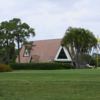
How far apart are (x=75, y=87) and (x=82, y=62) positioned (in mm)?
81353

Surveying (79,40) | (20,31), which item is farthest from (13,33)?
(79,40)

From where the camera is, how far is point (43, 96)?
16344 millimetres

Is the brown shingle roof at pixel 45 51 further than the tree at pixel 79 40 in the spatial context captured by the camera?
Yes

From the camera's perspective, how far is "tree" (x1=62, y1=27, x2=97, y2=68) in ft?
299

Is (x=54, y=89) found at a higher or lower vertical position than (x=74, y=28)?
lower

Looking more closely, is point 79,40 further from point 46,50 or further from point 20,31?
point 46,50

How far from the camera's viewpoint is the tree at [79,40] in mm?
91044

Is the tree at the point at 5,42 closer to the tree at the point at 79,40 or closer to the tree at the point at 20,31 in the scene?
the tree at the point at 20,31

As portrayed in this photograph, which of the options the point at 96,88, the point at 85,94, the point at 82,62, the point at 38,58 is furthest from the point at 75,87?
the point at 38,58

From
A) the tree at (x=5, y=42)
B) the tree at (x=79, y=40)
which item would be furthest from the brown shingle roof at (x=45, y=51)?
the tree at (x=79, y=40)

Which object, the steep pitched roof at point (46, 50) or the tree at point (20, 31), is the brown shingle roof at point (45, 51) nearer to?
the steep pitched roof at point (46, 50)

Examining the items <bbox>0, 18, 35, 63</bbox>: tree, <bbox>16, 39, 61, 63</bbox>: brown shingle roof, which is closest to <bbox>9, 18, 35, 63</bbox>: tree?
<bbox>0, 18, 35, 63</bbox>: tree

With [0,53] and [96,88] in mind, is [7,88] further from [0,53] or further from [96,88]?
[0,53]

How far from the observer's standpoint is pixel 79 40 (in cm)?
9050
